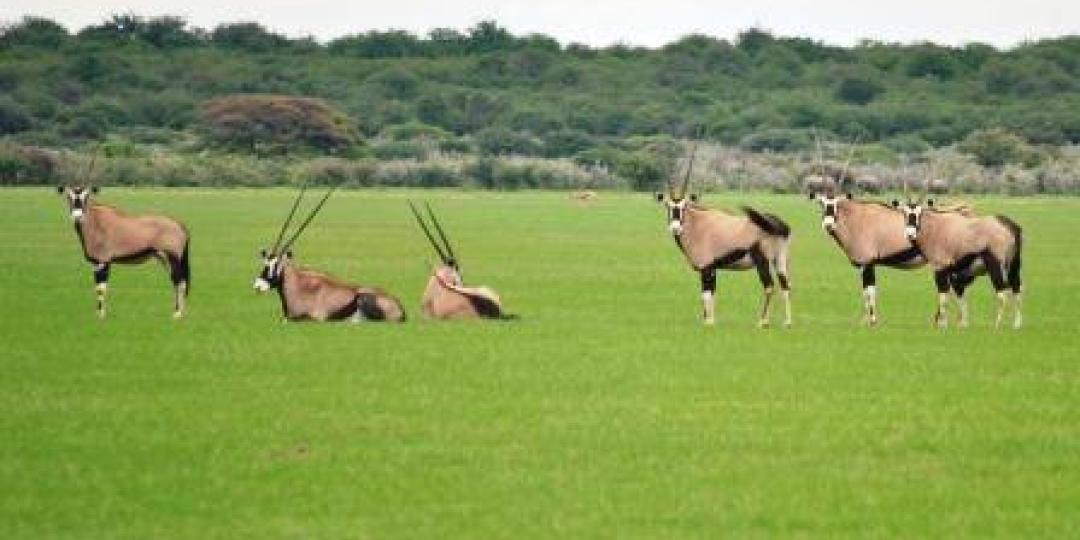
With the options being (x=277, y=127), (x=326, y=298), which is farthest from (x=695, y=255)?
(x=277, y=127)

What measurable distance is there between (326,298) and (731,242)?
348cm

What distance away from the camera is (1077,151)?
316 ft

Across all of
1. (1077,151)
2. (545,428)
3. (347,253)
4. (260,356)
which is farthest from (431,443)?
(1077,151)

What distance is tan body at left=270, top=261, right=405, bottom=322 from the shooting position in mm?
22609

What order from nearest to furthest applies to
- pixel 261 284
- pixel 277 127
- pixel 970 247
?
pixel 261 284 < pixel 970 247 < pixel 277 127

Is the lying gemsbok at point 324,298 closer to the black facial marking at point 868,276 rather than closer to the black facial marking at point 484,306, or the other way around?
the black facial marking at point 484,306

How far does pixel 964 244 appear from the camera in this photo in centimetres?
2278

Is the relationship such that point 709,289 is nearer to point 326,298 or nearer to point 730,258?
point 730,258

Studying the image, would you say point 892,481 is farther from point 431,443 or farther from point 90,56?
point 90,56

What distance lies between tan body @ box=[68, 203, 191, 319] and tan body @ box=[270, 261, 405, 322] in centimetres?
93

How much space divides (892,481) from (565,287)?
16535 millimetres

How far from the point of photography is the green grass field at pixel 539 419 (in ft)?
38.9

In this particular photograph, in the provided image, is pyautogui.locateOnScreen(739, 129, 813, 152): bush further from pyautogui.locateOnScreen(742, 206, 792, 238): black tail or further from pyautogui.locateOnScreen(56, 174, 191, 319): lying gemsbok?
pyautogui.locateOnScreen(56, 174, 191, 319): lying gemsbok

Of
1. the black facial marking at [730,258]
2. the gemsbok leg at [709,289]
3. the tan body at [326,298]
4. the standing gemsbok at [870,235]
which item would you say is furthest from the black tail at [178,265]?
the standing gemsbok at [870,235]
